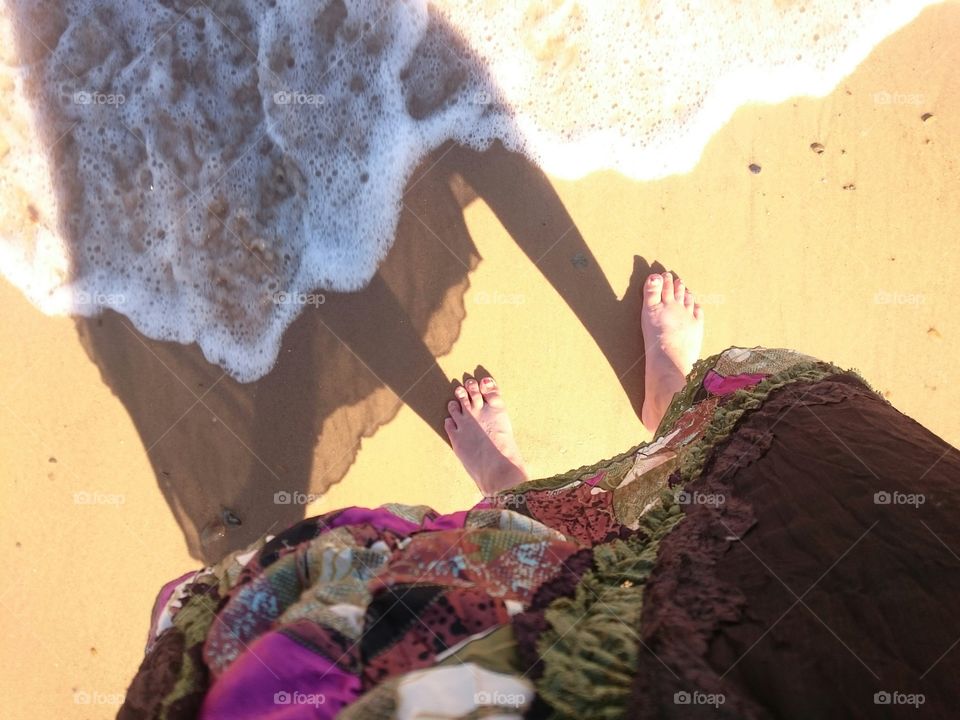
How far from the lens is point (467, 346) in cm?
229

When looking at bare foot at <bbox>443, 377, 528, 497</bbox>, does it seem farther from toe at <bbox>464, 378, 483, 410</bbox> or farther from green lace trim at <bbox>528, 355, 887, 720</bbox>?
green lace trim at <bbox>528, 355, 887, 720</bbox>

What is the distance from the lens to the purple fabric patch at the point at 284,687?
2.82 feet

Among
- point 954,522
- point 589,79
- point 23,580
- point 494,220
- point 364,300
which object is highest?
point 589,79

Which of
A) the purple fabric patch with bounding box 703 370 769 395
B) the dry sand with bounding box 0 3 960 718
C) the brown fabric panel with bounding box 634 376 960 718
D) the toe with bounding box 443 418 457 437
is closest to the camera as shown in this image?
the brown fabric panel with bounding box 634 376 960 718

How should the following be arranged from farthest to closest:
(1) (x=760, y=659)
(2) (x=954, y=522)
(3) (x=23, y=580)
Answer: (3) (x=23, y=580)
(2) (x=954, y=522)
(1) (x=760, y=659)

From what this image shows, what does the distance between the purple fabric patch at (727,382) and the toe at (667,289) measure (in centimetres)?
77

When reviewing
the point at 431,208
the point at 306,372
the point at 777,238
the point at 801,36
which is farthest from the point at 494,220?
the point at 801,36

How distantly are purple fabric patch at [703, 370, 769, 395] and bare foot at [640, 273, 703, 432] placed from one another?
2.24 feet

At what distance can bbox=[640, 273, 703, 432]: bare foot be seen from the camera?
2244 mm

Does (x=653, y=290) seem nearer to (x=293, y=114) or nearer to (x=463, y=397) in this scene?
(x=463, y=397)

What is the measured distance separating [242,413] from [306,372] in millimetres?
265

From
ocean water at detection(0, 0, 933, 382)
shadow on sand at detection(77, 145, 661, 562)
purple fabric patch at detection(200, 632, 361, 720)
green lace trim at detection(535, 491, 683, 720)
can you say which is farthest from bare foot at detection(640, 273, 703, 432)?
purple fabric patch at detection(200, 632, 361, 720)

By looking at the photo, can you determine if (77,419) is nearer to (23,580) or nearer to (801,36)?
(23,580)

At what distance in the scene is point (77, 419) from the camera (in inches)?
85.4
